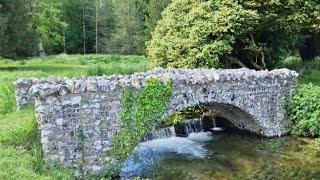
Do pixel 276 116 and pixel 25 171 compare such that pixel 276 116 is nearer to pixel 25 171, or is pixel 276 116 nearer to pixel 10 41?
pixel 25 171

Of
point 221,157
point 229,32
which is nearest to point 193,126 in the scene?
point 221,157

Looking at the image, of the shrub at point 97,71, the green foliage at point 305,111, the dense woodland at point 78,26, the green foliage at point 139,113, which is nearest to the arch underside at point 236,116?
the green foliage at point 305,111

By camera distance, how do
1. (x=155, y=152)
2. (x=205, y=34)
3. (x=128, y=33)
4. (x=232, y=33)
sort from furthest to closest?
(x=128, y=33) → (x=232, y=33) → (x=205, y=34) → (x=155, y=152)

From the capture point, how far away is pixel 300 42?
25.7m

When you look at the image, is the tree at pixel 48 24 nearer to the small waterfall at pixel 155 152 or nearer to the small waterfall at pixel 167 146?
the small waterfall at pixel 167 146

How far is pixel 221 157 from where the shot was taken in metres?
14.5

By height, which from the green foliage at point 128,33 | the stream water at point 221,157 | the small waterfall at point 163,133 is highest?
the green foliage at point 128,33

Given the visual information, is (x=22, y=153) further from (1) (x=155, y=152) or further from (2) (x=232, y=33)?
(2) (x=232, y=33)

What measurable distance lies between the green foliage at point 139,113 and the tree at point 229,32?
762cm

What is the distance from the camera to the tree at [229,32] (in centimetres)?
2080

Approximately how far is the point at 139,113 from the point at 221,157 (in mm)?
3389

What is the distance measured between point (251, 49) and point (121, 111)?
11481 millimetres

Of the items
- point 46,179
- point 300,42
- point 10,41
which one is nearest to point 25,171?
point 46,179

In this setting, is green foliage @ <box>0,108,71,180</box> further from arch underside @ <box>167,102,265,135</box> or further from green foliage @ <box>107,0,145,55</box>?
green foliage @ <box>107,0,145,55</box>
